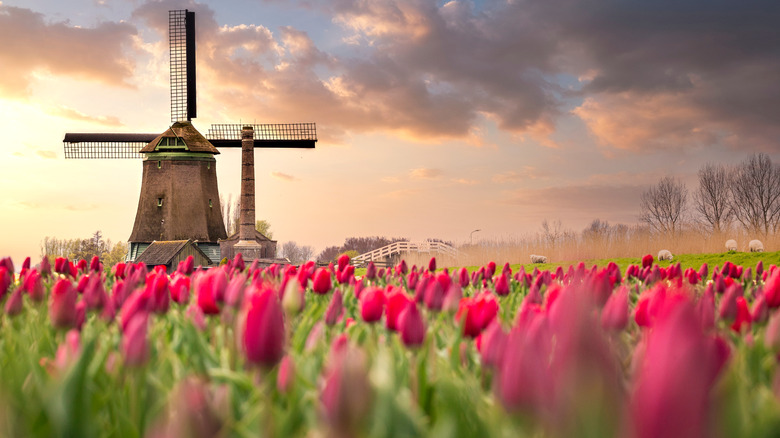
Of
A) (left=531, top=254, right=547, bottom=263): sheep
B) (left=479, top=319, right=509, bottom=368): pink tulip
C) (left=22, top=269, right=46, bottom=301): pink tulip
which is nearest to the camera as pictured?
(left=479, top=319, right=509, bottom=368): pink tulip

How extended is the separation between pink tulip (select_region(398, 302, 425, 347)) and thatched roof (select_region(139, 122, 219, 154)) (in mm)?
34780

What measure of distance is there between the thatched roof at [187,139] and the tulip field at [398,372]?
1306 inches

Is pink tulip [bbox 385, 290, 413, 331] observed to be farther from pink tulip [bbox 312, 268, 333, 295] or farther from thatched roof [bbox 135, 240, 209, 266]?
thatched roof [bbox 135, 240, 209, 266]

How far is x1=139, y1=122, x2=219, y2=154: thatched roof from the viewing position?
34.8m

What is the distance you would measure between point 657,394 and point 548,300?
5.65ft

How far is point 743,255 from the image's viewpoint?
17906 millimetres

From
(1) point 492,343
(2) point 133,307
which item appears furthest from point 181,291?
(1) point 492,343

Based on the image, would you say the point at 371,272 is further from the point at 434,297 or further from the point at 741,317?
the point at 741,317

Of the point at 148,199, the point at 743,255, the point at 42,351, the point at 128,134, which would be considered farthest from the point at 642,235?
the point at 128,134

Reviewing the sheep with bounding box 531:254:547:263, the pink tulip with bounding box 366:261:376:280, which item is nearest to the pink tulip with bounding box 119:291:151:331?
the pink tulip with bounding box 366:261:376:280

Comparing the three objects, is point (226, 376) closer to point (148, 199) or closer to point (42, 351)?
point (42, 351)

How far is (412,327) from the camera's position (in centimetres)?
184

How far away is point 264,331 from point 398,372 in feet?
1.18

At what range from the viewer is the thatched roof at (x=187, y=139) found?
34844 millimetres
